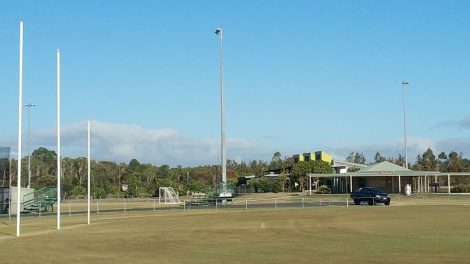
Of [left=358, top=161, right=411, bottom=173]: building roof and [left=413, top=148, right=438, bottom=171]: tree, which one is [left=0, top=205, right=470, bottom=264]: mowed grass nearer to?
[left=358, top=161, right=411, bottom=173]: building roof

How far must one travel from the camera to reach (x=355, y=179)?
99188 millimetres

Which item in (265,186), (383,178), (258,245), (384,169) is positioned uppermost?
(384,169)

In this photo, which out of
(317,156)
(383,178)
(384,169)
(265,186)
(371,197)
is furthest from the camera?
(317,156)

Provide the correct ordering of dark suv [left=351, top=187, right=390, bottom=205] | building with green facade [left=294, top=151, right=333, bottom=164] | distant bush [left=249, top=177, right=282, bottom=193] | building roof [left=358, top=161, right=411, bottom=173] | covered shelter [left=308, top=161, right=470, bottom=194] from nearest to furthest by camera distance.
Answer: dark suv [left=351, top=187, right=390, bottom=205] < covered shelter [left=308, top=161, right=470, bottom=194] < building roof [left=358, top=161, right=411, bottom=173] < distant bush [left=249, top=177, right=282, bottom=193] < building with green facade [left=294, top=151, right=333, bottom=164]

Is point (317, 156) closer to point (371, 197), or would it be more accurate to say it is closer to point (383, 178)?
point (383, 178)

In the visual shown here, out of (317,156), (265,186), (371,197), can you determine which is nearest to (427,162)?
(317,156)

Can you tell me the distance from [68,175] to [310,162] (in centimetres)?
4686

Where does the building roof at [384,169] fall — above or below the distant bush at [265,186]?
above

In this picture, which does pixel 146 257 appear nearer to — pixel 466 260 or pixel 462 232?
pixel 466 260

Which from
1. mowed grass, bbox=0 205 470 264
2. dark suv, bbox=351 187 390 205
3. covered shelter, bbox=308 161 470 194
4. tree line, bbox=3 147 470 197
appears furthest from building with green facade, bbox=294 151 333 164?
mowed grass, bbox=0 205 470 264

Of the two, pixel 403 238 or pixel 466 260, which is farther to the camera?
pixel 403 238

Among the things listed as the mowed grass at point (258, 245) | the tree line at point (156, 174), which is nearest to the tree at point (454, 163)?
the tree line at point (156, 174)

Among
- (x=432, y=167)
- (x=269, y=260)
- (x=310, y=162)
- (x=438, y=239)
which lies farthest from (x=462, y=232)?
(x=432, y=167)

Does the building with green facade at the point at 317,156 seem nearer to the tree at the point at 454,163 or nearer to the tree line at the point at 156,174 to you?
the tree line at the point at 156,174
